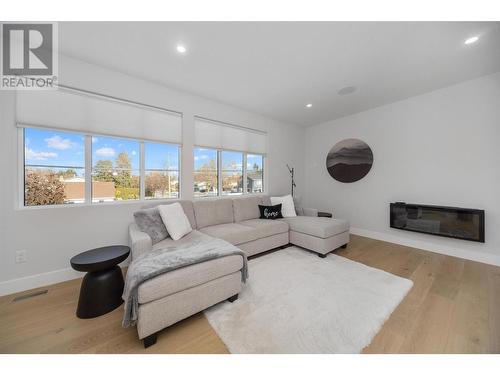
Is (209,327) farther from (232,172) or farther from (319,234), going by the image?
(232,172)

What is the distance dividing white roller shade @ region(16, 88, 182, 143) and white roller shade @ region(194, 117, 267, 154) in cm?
40

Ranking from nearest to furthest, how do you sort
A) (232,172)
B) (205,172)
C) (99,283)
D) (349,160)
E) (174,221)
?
1. (99,283)
2. (174,221)
3. (205,172)
4. (232,172)
5. (349,160)

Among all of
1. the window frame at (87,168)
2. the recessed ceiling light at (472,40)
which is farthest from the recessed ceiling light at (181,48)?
the recessed ceiling light at (472,40)

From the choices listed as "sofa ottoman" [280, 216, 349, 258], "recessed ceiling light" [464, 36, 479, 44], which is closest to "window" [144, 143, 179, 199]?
"sofa ottoman" [280, 216, 349, 258]

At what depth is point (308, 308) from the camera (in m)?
1.67

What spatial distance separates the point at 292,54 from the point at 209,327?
2930 mm

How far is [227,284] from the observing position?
1.69m

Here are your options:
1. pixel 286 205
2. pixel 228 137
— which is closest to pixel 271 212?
pixel 286 205

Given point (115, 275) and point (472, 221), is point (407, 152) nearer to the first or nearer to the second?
point (472, 221)

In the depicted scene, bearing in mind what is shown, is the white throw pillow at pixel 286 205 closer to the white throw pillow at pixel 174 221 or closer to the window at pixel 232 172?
the window at pixel 232 172

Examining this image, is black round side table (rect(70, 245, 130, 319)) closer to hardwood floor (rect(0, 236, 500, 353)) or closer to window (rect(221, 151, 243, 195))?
hardwood floor (rect(0, 236, 500, 353))

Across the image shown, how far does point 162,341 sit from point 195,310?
0.92 feet

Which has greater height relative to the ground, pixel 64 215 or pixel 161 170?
pixel 161 170

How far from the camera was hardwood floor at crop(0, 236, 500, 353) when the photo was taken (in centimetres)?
127
